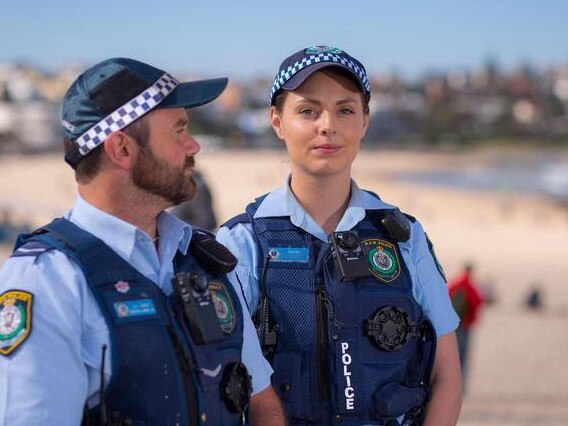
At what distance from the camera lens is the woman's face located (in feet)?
0.69

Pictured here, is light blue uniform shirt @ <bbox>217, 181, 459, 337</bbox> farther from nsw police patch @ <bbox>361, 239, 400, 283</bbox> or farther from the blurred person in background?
the blurred person in background

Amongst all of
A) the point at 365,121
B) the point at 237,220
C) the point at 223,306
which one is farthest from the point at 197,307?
the point at 365,121

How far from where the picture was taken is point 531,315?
17562 millimetres

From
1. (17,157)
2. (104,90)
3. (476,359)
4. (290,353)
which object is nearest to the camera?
(104,90)

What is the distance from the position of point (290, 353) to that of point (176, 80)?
3.15 ft

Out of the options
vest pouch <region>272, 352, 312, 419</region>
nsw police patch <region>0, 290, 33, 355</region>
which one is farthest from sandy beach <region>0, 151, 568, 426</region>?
nsw police patch <region>0, 290, 33, 355</region>

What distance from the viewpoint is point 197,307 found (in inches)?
93.4

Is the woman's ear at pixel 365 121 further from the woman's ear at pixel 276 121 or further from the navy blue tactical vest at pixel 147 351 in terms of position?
the navy blue tactical vest at pixel 147 351

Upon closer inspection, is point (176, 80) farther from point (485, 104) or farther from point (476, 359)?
point (485, 104)

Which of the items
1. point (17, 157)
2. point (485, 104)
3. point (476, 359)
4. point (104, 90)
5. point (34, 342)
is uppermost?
point (485, 104)

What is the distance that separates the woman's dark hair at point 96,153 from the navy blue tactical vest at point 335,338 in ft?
2.61

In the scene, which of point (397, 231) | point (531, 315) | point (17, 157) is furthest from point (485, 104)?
point (397, 231)

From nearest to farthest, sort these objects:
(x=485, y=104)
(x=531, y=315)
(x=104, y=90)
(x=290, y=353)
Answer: (x=104, y=90)
(x=290, y=353)
(x=531, y=315)
(x=485, y=104)

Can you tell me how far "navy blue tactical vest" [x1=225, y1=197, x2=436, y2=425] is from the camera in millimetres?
3035
